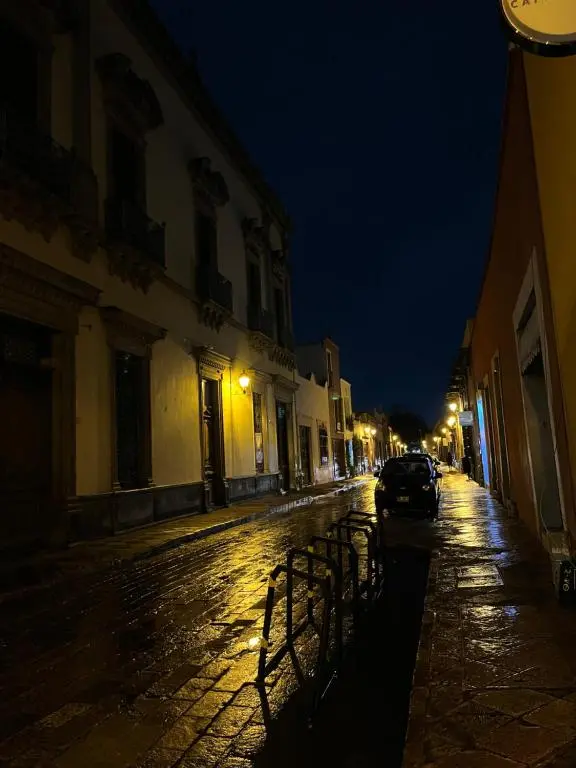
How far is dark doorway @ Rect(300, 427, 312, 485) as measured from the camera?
32.0m

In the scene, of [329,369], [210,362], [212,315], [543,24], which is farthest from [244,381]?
[329,369]

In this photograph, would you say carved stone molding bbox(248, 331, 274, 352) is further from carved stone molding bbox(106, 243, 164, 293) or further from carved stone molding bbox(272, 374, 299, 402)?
carved stone molding bbox(106, 243, 164, 293)

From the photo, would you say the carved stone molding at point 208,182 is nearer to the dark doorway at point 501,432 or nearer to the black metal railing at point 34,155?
the black metal railing at point 34,155

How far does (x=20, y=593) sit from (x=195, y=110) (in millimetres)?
16867

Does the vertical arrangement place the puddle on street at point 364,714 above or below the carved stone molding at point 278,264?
below

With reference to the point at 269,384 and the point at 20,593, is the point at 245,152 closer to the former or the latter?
the point at 269,384

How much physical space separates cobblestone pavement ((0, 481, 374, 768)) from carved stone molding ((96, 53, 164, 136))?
1104cm

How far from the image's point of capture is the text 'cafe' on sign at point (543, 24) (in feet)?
13.1

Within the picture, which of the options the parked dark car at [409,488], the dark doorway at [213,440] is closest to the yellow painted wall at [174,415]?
the dark doorway at [213,440]

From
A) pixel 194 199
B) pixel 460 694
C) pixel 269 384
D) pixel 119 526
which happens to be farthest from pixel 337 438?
pixel 460 694

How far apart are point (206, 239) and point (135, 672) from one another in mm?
17346

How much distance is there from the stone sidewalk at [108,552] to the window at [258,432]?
20.8 ft

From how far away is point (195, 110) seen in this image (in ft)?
66.9

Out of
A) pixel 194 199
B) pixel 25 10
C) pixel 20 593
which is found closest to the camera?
pixel 20 593
